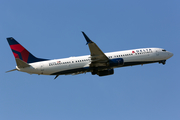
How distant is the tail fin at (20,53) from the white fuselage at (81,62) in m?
1.49

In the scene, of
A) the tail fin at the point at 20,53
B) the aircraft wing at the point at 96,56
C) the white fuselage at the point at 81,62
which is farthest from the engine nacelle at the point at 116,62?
the tail fin at the point at 20,53

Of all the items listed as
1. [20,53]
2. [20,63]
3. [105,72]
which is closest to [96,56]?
[105,72]

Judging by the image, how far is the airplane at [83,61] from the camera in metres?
46.2

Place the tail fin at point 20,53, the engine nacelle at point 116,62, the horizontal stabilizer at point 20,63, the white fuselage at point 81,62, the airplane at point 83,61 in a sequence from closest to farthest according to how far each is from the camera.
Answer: the horizontal stabilizer at point 20,63 < the airplane at point 83,61 < the white fuselage at point 81,62 < the tail fin at point 20,53 < the engine nacelle at point 116,62

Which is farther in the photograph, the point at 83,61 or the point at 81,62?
the point at 83,61

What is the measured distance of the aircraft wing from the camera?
4464cm

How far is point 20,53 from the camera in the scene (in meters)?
48.4

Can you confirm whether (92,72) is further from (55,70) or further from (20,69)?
(20,69)

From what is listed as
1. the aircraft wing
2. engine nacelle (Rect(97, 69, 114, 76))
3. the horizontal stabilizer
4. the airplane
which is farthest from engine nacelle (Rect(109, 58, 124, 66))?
the horizontal stabilizer

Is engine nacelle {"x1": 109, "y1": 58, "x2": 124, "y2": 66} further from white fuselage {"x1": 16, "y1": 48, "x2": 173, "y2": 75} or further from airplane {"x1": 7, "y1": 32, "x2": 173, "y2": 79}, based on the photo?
white fuselage {"x1": 16, "y1": 48, "x2": 173, "y2": 75}

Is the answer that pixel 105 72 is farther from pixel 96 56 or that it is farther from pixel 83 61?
pixel 96 56

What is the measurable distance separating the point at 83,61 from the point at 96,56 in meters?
2.99

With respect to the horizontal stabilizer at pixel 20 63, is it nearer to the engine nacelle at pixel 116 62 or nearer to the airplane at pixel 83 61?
the airplane at pixel 83 61

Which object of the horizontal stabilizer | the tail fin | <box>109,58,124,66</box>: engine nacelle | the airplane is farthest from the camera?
<box>109,58,124,66</box>: engine nacelle
